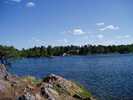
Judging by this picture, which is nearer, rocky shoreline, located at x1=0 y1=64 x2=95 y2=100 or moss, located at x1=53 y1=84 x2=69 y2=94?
rocky shoreline, located at x1=0 y1=64 x2=95 y2=100

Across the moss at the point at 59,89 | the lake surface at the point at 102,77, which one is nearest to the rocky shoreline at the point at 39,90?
the moss at the point at 59,89

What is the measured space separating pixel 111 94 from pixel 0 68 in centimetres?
1535

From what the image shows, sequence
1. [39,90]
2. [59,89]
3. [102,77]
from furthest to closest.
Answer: [102,77]
[59,89]
[39,90]

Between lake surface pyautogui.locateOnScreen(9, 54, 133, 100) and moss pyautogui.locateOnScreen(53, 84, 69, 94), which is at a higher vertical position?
moss pyautogui.locateOnScreen(53, 84, 69, 94)

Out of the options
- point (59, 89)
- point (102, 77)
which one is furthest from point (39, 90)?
point (102, 77)

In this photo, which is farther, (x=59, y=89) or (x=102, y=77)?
(x=102, y=77)

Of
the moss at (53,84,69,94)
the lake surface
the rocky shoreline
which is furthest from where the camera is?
the lake surface

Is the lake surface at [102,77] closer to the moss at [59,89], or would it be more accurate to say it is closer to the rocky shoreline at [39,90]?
the rocky shoreline at [39,90]

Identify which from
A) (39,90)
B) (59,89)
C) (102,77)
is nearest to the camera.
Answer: (39,90)

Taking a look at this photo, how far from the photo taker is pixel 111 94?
39.7 metres

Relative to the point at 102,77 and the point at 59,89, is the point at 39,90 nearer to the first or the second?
the point at 59,89

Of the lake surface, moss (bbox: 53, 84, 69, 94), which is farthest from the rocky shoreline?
the lake surface

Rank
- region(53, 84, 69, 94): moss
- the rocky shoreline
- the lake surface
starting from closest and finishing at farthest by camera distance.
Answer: the rocky shoreline, region(53, 84, 69, 94): moss, the lake surface

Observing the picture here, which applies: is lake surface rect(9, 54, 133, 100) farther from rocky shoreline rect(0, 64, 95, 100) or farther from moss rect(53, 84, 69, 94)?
moss rect(53, 84, 69, 94)
